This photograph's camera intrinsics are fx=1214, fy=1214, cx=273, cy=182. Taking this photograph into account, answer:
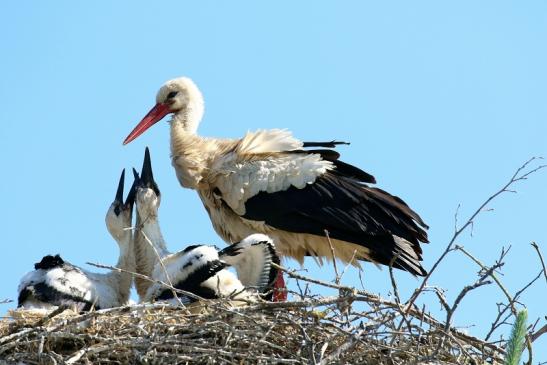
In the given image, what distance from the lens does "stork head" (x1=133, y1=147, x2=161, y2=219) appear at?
7.71 m

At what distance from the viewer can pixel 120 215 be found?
25.3ft

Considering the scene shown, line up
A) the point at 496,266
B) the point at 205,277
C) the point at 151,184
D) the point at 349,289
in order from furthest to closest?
the point at 151,184, the point at 205,277, the point at 349,289, the point at 496,266

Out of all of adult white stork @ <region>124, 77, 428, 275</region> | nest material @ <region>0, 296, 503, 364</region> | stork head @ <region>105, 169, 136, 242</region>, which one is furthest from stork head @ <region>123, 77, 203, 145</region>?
nest material @ <region>0, 296, 503, 364</region>

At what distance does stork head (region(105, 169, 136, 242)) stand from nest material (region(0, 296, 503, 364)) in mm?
1849

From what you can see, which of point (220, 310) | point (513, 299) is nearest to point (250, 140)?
point (220, 310)

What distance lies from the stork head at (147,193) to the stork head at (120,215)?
2.5 inches

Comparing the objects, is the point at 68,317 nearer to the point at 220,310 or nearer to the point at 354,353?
the point at 220,310

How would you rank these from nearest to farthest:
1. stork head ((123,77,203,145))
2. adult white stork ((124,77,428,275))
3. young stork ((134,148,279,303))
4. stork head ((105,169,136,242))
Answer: young stork ((134,148,279,303))
stork head ((105,169,136,242))
adult white stork ((124,77,428,275))
stork head ((123,77,203,145))

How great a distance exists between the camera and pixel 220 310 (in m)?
5.64

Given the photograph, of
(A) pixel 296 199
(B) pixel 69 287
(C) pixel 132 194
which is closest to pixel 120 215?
(C) pixel 132 194

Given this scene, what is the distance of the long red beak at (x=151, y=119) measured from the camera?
9.53 meters

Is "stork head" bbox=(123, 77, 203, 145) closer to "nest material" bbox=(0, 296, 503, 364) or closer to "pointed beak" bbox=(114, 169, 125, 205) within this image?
"pointed beak" bbox=(114, 169, 125, 205)

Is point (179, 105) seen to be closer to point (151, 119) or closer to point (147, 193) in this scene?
point (151, 119)

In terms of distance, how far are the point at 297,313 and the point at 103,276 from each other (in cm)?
192
